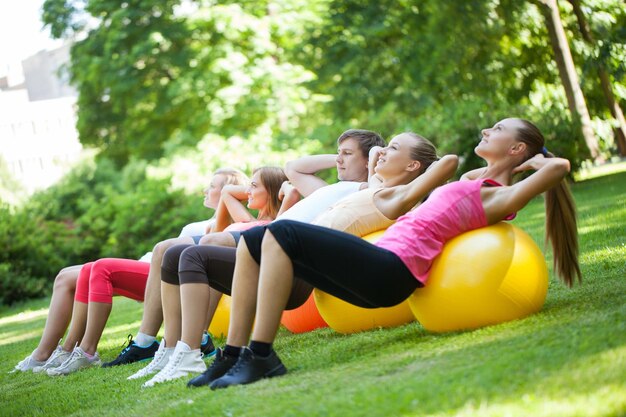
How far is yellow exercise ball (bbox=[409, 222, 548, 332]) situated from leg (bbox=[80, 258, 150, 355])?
2757 millimetres

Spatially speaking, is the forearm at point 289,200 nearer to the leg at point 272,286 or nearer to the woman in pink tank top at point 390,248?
the woman in pink tank top at point 390,248

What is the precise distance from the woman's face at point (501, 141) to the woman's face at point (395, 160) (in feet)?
1.79

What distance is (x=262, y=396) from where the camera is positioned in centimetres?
392

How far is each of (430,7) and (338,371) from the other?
1556cm

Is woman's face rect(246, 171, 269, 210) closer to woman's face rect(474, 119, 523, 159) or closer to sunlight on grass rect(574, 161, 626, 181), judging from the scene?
woman's face rect(474, 119, 523, 159)

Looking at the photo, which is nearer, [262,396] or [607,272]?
[262,396]

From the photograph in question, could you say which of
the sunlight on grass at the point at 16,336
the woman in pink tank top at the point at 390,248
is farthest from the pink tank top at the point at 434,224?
the sunlight on grass at the point at 16,336

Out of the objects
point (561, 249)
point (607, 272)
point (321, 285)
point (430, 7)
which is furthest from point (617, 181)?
Result: point (321, 285)

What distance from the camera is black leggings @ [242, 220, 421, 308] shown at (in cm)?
423

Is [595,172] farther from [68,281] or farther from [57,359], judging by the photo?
[57,359]

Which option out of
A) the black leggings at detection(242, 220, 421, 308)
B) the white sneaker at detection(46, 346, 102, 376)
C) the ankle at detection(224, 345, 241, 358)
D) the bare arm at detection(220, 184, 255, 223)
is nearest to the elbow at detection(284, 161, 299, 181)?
the bare arm at detection(220, 184, 255, 223)

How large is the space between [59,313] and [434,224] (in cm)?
359

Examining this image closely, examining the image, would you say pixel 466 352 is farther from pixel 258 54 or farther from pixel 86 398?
pixel 258 54

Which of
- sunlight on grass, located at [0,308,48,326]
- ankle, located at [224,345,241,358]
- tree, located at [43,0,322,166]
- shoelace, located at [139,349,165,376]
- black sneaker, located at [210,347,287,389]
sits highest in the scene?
tree, located at [43,0,322,166]
